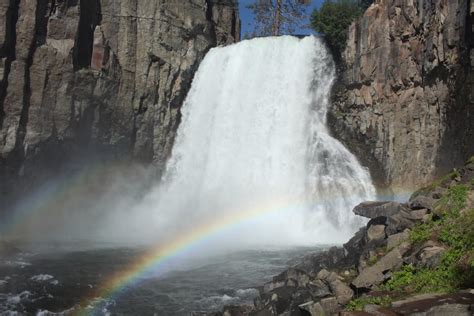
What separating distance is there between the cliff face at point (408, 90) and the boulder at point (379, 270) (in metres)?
10.8

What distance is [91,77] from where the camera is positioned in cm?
2653

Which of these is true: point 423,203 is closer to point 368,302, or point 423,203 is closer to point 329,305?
point 329,305

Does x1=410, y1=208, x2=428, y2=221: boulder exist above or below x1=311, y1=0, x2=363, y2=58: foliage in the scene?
below

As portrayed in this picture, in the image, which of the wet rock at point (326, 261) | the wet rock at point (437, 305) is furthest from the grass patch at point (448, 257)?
the wet rock at point (326, 261)

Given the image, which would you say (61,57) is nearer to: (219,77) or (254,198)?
Result: (219,77)

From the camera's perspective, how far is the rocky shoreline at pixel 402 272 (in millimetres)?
7352

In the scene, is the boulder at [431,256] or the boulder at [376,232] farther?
the boulder at [376,232]

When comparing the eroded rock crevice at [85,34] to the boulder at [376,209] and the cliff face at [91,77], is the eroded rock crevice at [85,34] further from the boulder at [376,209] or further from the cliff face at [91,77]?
the boulder at [376,209]

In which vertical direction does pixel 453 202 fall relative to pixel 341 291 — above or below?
above

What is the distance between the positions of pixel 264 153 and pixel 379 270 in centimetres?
1825

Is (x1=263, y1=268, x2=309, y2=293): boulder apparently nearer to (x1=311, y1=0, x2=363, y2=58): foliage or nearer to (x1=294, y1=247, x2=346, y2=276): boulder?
(x1=294, y1=247, x2=346, y2=276): boulder

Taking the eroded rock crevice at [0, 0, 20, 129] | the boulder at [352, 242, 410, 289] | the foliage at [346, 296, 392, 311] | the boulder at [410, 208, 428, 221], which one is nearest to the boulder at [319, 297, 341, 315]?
the foliage at [346, 296, 392, 311]

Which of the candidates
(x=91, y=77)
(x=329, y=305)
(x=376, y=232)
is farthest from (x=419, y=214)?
(x=91, y=77)

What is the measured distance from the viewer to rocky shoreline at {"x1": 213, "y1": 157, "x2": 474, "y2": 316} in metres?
7.35
